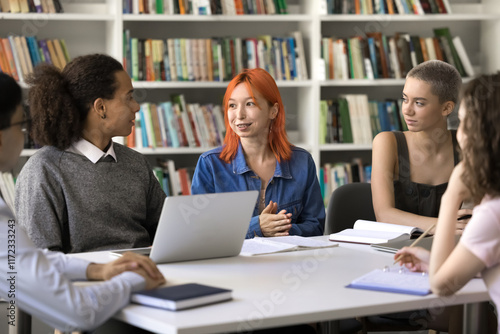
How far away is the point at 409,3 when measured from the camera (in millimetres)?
4012

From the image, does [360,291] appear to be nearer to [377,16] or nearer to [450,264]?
[450,264]

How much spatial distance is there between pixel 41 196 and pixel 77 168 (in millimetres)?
146

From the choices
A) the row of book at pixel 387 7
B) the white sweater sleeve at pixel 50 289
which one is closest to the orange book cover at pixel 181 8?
the row of book at pixel 387 7

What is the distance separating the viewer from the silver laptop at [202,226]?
64.4 inches

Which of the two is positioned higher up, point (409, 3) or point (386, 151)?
point (409, 3)

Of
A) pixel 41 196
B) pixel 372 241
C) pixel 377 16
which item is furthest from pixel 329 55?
pixel 41 196

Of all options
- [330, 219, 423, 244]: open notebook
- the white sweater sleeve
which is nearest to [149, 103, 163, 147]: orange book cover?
[330, 219, 423, 244]: open notebook

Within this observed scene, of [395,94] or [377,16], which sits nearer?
[377,16]

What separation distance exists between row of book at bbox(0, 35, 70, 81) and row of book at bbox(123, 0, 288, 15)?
0.42 metres

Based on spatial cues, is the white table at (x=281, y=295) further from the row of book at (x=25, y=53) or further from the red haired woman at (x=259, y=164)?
the row of book at (x=25, y=53)

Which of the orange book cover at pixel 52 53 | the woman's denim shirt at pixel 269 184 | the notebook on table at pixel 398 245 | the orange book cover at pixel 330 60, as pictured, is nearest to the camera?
the notebook on table at pixel 398 245

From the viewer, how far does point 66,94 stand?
210 centimetres

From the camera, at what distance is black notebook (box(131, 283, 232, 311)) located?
130 centimetres

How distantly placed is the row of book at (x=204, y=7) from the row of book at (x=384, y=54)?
1.21 ft
